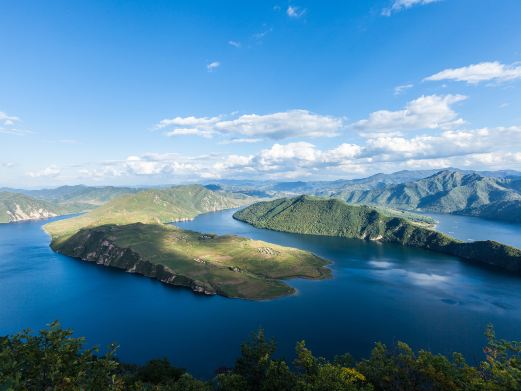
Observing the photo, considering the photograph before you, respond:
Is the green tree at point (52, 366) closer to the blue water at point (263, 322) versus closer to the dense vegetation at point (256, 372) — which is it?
the dense vegetation at point (256, 372)

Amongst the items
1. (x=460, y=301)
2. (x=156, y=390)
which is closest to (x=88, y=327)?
(x=156, y=390)

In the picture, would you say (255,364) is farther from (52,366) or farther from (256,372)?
(52,366)

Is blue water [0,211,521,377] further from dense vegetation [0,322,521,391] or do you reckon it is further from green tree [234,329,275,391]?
green tree [234,329,275,391]

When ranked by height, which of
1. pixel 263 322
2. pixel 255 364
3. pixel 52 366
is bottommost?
pixel 263 322

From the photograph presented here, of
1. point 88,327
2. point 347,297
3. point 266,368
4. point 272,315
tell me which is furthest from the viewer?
point 347,297

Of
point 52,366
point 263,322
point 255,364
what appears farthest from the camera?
point 263,322

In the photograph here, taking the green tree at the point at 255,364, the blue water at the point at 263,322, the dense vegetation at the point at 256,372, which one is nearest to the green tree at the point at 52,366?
the dense vegetation at the point at 256,372

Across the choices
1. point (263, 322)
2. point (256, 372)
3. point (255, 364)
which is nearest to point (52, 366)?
point (256, 372)

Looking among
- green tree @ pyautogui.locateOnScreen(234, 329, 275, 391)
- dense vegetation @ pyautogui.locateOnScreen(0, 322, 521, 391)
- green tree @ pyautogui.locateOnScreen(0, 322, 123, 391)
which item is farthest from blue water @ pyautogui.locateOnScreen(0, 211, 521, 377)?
green tree @ pyautogui.locateOnScreen(0, 322, 123, 391)

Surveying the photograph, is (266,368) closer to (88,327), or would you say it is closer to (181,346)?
(181,346)
